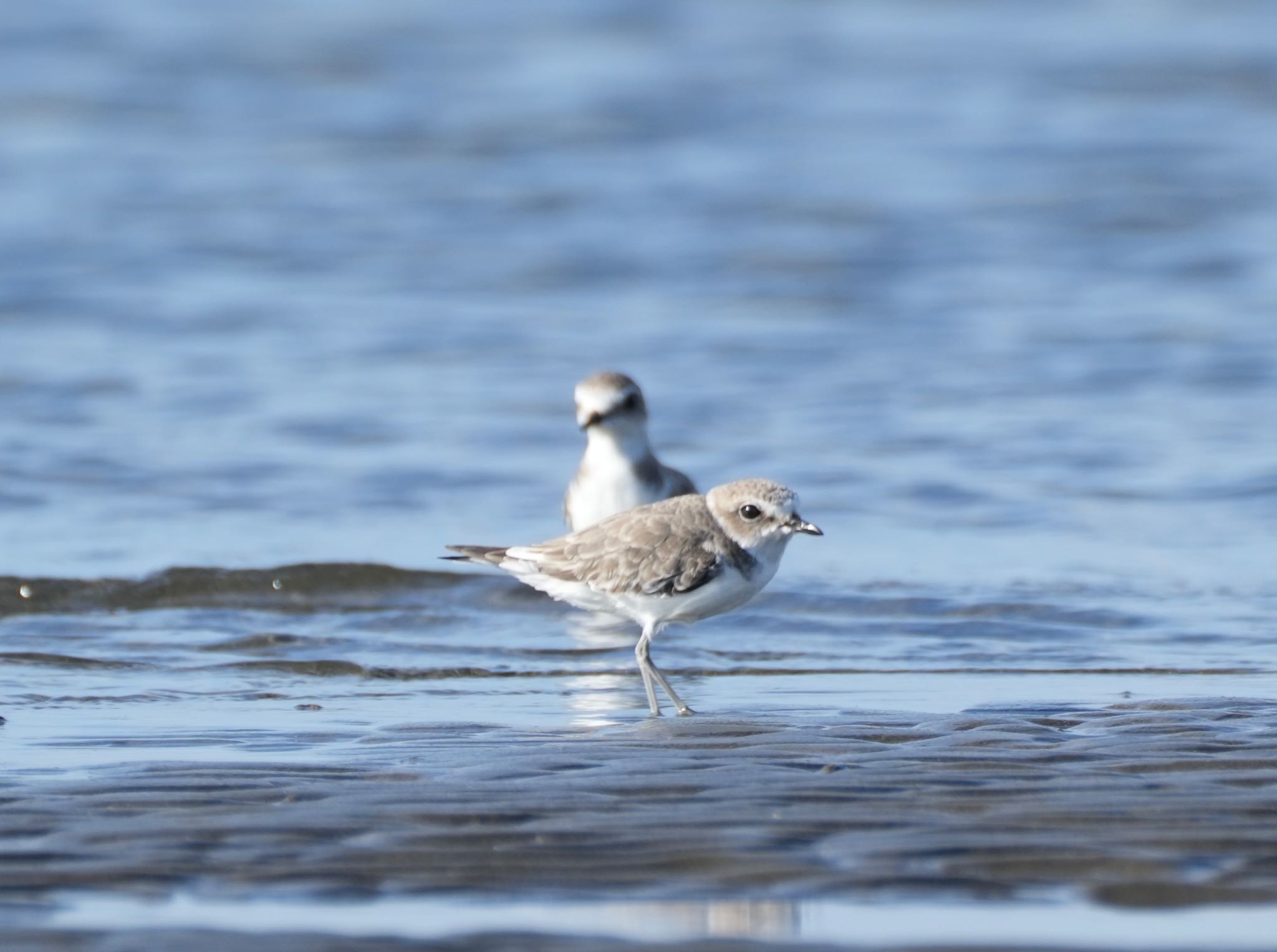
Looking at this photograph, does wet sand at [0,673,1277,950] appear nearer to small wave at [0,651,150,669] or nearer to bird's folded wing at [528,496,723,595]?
bird's folded wing at [528,496,723,595]

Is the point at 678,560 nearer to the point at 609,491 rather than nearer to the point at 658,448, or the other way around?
the point at 609,491

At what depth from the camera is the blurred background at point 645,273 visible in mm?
10906

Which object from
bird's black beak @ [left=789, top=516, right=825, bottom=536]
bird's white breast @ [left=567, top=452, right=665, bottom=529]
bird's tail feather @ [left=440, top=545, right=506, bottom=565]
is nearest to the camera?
bird's black beak @ [left=789, top=516, right=825, bottom=536]

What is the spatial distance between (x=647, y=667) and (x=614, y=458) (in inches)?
97.1

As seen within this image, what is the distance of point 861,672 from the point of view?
25.3 feet

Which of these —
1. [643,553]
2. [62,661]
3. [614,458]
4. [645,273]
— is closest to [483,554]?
[643,553]

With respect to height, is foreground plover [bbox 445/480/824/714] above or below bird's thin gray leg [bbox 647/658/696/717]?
above

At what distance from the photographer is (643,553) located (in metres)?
6.81

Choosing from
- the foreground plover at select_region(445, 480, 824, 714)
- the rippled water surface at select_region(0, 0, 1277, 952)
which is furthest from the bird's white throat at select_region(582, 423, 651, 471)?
the foreground plover at select_region(445, 480, 824, 714)

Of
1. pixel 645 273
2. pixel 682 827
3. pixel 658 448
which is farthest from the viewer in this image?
pixel 645 273

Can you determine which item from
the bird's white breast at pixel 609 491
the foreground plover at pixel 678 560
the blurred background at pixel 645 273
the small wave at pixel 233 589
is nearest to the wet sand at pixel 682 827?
the foreground plover at pixel 678 560

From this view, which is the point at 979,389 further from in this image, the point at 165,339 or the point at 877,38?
the point at 877,38

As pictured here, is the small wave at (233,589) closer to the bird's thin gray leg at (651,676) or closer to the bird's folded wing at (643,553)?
the bird's folded wing at (643,553)

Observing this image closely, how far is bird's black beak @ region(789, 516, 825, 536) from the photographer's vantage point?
21.7ft
